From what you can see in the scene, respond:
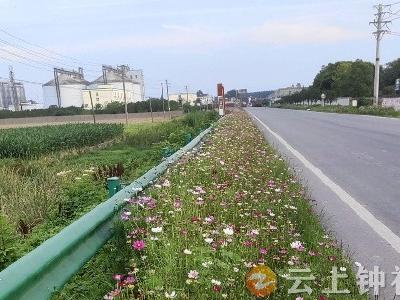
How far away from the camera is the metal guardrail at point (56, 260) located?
2049 mm

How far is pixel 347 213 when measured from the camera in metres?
5.95

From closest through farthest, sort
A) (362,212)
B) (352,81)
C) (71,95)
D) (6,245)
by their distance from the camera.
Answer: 1. (6,245)
2. (362,212)
3. (352,81)
4. (71,95)

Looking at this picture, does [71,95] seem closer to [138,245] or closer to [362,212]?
[362,212]

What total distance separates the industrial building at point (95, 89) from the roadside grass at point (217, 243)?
123036 mm

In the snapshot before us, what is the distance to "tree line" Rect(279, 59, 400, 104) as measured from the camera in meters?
75.6

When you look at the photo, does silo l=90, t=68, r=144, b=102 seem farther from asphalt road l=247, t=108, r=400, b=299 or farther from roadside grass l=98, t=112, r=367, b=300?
roadside grass l=98, t=112, r=367, b=300

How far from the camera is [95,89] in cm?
13000

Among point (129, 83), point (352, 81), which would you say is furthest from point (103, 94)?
point (352, 81)

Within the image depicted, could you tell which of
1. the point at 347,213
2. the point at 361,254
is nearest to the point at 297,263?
the point at 361,254

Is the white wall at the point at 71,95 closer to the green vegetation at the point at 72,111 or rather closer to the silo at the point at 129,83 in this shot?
the silo at the point at 129,83

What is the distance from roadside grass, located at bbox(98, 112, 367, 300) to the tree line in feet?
202

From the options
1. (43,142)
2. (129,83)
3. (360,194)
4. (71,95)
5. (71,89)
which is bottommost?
(71,95)

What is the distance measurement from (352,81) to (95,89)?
77.2 meters

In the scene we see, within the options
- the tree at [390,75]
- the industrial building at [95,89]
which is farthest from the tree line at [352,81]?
the industrial building at [95,89]
